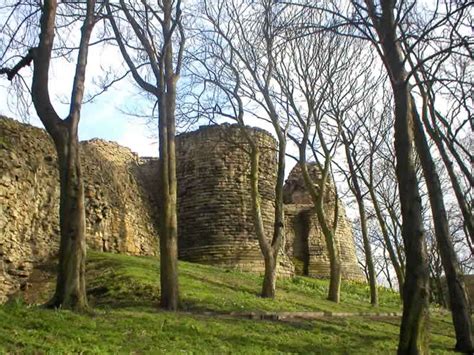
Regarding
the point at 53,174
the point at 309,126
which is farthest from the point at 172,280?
the point at 309,126

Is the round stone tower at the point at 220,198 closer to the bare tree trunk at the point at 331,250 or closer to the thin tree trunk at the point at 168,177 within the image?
the bare tree trunk at the point at 331,250

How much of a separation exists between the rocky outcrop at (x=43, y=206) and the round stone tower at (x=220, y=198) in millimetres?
1727

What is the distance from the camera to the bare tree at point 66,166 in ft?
28.8

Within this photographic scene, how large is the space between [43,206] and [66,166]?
7765mm

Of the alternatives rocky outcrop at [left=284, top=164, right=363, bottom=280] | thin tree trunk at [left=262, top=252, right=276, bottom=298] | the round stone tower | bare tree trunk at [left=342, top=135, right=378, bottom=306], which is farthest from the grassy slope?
rocky outcrop at [left=284, top=164, right=363, bottom=280]

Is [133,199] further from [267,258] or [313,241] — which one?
[313,241]

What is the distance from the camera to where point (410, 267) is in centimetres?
817

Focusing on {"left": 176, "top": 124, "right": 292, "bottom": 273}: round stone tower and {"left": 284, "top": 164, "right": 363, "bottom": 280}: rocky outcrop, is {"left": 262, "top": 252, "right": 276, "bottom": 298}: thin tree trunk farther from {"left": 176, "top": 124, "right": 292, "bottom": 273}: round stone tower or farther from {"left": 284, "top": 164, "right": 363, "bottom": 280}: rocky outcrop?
{"left": 284, "top": 164, "right": 363, "bottom": 280}: rocky outcrop

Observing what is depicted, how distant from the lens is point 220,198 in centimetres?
2262

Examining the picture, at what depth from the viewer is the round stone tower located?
21.8 m

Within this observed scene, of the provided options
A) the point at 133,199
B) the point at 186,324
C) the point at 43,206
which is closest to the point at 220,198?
the point at 133,199

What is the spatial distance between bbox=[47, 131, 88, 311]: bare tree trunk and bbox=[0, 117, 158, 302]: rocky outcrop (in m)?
5.62

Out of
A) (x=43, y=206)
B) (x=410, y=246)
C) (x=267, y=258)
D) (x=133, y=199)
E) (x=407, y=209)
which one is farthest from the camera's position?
(x=133, y=199)

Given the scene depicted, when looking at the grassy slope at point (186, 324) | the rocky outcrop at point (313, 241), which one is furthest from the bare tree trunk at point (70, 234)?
the rocky outcrop at point (313, 241)
